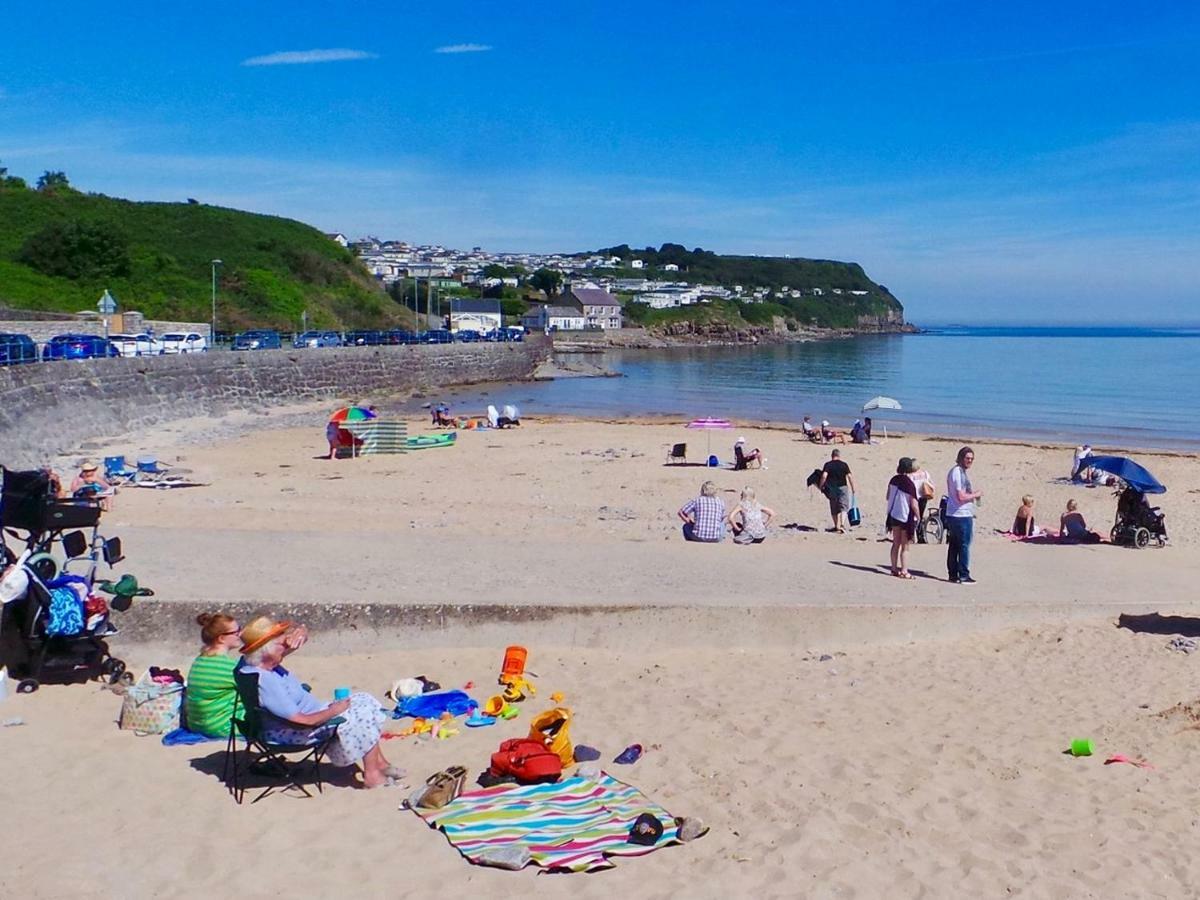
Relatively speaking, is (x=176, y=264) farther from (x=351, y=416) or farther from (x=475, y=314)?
(x=351, y=416)

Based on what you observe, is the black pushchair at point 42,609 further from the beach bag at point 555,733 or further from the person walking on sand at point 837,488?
the person walking on sand at point 837,488

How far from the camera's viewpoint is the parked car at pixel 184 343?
36.6 m

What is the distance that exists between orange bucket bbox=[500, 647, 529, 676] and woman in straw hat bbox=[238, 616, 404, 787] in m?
1.79

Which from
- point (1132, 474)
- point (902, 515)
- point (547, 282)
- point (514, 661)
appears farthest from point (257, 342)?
point (547, 282)

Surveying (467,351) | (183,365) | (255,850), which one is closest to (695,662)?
(255,850)

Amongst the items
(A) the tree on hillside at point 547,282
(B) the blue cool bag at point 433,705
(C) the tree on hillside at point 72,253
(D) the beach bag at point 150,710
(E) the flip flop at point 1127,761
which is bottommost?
(B) the blue cool bag at point 433,705

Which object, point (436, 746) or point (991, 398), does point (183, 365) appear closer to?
point (436, 746)

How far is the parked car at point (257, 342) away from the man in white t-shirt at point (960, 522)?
3482cm

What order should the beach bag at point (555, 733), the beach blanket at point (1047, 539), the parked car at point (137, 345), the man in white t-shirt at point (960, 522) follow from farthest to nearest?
the parked car at point (137, 345) → the beach blanket at point (1047, 539) → the man in white t-shirt at point (960, 522) → the beach bag at point (555, 733)

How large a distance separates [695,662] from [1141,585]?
522 cm

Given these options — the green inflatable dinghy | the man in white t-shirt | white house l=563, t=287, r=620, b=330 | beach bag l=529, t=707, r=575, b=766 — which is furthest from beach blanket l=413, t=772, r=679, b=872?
white house l=563, t=287, r=620, b=330

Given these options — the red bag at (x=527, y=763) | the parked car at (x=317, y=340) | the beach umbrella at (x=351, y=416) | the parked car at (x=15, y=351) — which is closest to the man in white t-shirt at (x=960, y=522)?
the red bag at (x=527, y=763)

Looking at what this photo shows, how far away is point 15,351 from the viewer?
25.8 metres

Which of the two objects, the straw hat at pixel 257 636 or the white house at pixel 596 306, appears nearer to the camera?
the straw hat at pixel 257 636
